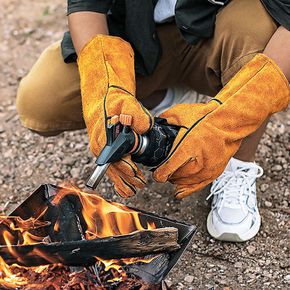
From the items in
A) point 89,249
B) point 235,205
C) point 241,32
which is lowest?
point 235,205

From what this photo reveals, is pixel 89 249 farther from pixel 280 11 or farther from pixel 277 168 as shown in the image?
pixel 277 168

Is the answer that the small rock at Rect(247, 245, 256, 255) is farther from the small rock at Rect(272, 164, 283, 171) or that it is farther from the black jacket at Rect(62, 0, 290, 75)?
the black jacket at Rect(62, 0, 290, 75)

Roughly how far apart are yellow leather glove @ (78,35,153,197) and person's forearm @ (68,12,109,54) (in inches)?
2.5

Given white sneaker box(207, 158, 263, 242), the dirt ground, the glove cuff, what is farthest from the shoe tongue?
the glove cuff

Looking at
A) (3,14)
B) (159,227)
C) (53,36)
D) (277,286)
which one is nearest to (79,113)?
(159,227)

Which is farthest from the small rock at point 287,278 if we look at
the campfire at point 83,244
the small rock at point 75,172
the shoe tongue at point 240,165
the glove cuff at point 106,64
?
the small rock at point 75,172

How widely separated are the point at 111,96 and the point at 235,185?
0.72m

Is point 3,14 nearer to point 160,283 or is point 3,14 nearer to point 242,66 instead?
point 242,66

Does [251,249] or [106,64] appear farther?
[251,249]

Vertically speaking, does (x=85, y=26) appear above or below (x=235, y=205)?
above

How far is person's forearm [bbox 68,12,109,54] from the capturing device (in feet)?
6.95

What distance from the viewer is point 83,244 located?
1.58 metres

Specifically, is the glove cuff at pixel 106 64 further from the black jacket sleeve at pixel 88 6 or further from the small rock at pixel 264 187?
the small rock at pixel 264 187

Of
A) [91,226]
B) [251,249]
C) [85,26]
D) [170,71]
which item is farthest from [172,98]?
[91,226]
